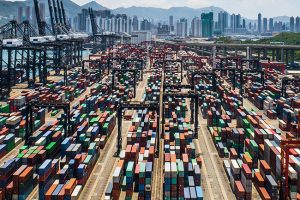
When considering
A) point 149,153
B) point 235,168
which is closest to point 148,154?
point 149,153

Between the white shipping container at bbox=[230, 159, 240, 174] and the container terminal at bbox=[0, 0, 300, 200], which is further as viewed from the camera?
the white shipping container at bbox=[230, 159, 240, 174]

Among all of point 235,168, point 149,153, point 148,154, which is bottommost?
point 235,168

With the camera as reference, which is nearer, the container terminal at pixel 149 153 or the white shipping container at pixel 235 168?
the container terminal at pixel 149 153

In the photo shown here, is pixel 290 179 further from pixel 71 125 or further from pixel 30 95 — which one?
pixel 30 95

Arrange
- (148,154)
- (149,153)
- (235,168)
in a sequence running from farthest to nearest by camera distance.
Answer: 1. (148,154)
2. (149,153)
3. (235,168)

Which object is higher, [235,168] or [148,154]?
[148,154]

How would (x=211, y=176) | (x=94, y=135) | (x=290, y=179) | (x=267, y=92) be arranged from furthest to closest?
(x=267, y=92) < (x=94, y=135) < (x=211, y=176) < (x=290, y=179)

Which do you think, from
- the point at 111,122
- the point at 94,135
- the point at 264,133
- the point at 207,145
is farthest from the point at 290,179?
the point at 111,122

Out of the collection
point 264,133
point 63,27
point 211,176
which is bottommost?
point 211,176

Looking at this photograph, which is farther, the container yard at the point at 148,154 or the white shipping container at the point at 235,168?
the white shipping container at the point at 235,168

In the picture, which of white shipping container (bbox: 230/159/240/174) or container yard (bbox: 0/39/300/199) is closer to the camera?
container yard (bbox: 0/39/300/199)

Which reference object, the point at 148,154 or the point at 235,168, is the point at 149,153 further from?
the point at 235,168
